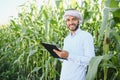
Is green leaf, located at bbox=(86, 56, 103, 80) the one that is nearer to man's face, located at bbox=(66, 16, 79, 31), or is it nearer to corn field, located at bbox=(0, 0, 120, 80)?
corn field, located at bbox=(0, 0, 120, 80)

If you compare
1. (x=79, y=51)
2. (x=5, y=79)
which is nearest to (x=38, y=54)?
(x=5, y=79)

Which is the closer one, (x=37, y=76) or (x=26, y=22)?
(x=37, y=76)

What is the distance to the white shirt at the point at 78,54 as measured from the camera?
2246 mm

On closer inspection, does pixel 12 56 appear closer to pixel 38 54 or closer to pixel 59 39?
pixel 38 54

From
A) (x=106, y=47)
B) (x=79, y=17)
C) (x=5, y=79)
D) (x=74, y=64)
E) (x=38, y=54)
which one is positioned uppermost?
(x=79, y=17)

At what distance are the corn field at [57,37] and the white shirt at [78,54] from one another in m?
0.12

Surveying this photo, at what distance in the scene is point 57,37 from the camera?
3.37m

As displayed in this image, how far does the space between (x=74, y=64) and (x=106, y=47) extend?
1.45 feet

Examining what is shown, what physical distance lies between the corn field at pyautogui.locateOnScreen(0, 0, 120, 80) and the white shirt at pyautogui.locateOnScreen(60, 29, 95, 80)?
0.41ft

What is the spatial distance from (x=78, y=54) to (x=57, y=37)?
41.1 inches

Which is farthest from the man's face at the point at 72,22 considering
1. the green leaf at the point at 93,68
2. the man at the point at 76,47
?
the green leaf at the point at 93,68

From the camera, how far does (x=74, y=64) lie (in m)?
2.38

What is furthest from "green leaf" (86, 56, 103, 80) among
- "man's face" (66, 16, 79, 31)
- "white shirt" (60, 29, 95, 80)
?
"man's face" (66, 16, 79, 31)

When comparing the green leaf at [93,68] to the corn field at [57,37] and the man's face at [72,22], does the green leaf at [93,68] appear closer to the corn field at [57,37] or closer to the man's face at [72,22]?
the corn field at [57,37]
